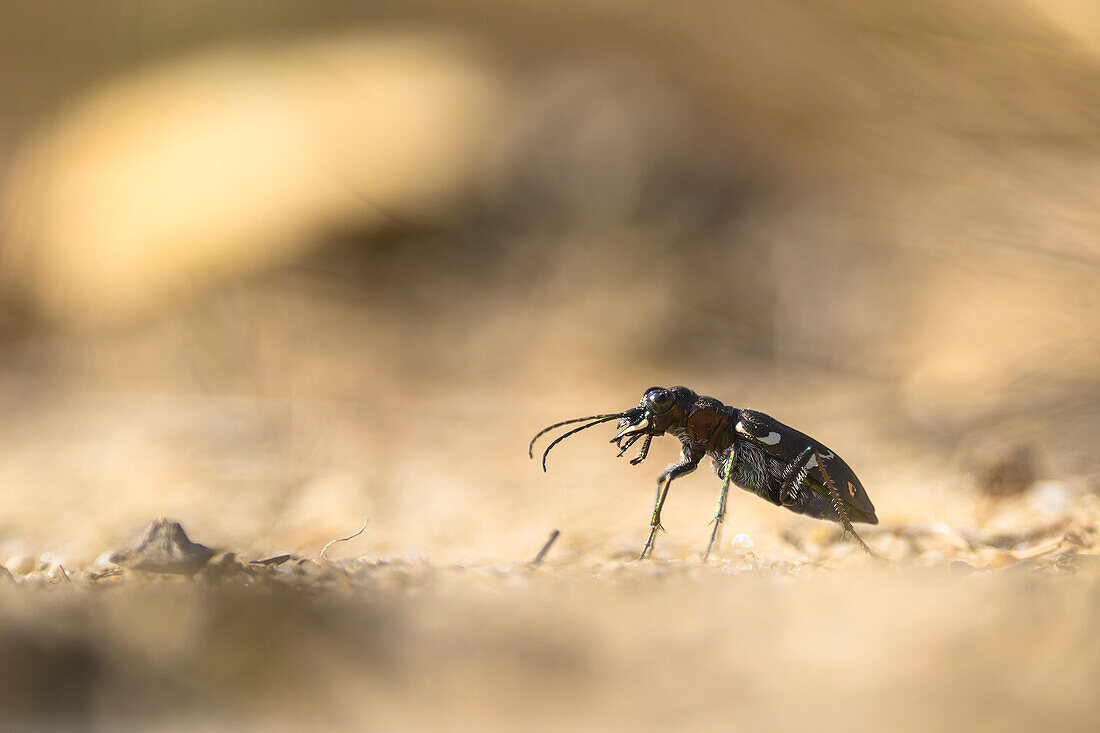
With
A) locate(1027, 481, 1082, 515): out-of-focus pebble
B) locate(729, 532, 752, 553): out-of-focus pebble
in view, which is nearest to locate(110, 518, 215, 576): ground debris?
locate(729, 532, 752, 553): out-of-focus pebble

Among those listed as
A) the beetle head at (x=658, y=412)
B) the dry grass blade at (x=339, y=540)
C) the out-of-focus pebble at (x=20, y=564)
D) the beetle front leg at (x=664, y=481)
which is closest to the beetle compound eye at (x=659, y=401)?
the beetle head at (x=658, y=412)

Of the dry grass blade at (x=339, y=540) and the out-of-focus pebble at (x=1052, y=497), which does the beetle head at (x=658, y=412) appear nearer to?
the dry grass blade at (x=339, y=540)

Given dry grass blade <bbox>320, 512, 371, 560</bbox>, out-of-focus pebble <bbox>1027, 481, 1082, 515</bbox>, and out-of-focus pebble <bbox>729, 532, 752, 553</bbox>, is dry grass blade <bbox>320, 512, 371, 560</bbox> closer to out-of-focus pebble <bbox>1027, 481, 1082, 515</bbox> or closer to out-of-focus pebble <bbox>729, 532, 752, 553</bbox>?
out-of-focus pebble <bbox>729, 532, 752, 553</bbox>

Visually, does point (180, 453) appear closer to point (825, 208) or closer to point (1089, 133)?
point (825, 208)

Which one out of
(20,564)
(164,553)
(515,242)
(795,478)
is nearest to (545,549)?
(795,478)

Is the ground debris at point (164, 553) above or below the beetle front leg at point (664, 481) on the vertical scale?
below

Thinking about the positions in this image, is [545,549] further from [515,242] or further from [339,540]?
[515,242]
